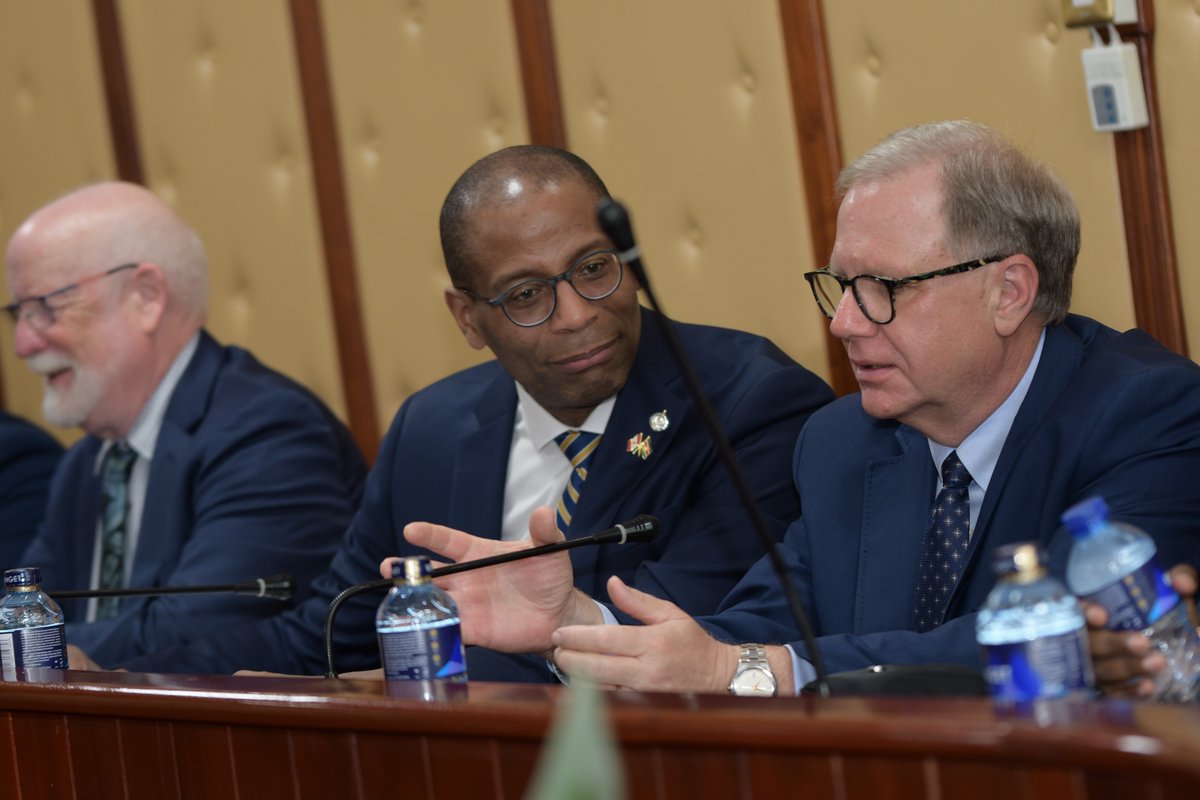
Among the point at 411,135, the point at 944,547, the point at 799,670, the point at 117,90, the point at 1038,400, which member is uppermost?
the point at 117,90

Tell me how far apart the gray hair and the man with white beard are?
170 centimetres

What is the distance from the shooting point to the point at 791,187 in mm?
3289

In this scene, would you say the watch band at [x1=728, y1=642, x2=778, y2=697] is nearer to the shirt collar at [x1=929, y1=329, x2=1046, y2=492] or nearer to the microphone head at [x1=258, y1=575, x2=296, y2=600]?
the shirt collar at [x1=929, y1=329, x2=1046, y2=492]

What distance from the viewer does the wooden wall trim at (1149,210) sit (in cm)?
277

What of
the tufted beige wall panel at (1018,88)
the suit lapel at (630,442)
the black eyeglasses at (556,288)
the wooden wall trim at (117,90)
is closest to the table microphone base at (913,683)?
the suit lapel at (630,442)

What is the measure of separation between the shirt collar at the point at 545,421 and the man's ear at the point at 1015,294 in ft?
2.84

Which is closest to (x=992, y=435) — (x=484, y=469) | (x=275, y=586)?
(x=484, y=469)

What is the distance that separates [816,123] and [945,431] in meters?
1.10

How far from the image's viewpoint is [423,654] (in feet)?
5.73

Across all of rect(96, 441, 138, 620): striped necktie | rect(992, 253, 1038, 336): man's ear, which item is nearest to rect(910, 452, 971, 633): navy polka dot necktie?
rect(992, 253, 1038, 336): man's ear

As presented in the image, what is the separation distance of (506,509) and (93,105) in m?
2.45

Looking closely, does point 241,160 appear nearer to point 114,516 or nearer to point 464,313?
point 114,516

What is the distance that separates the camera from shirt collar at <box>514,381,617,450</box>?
2.89 meters

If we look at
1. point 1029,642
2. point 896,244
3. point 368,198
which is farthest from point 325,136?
point 1029,642
